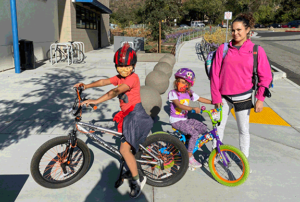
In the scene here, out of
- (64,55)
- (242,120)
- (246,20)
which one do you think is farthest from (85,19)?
(242,120)

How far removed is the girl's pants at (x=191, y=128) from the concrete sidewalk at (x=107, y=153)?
1.55 ft

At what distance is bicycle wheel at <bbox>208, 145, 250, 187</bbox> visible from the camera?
11.2ft

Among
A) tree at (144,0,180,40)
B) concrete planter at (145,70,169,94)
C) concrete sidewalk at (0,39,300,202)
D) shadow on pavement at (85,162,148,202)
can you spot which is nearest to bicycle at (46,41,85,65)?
tree at (144,0,180,40)

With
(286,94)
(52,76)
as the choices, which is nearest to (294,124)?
(286,94)

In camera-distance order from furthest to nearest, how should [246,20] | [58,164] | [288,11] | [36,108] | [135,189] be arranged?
1. [288,11]
2. [36,108]
3. [58,164]
4. [246,20]
5. [135,189]

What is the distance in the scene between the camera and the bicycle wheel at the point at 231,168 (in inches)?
135

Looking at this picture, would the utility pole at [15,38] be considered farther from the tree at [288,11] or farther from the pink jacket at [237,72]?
the tree at [288,11]

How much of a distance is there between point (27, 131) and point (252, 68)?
Answer: 4.01 metres

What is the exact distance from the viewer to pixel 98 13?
1006 inches

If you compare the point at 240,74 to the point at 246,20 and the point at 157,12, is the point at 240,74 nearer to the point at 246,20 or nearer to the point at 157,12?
the point at 246,20

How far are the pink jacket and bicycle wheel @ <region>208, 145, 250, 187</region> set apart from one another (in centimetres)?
64

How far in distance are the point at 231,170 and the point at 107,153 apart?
187 cm

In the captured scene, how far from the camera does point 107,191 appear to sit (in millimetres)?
3420

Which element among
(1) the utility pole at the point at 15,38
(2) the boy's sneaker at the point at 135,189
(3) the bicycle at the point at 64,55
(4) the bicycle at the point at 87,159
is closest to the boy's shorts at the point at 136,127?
(4) the bicycle at the point at 87,159
